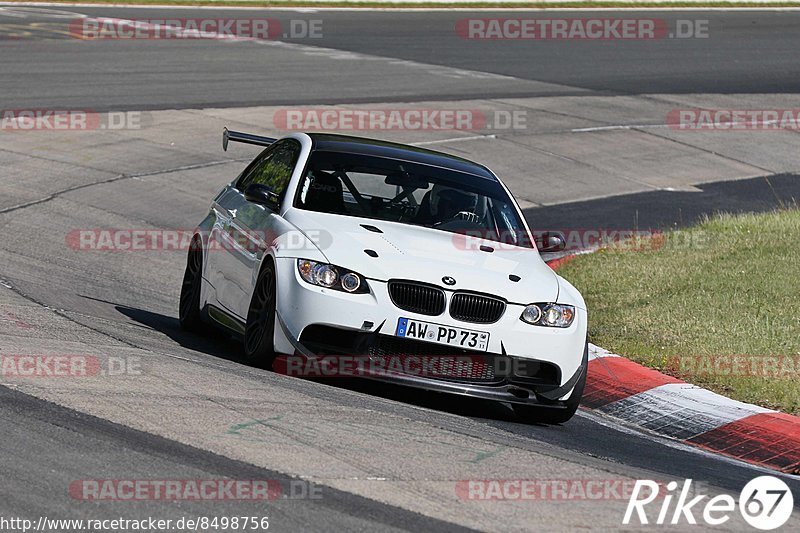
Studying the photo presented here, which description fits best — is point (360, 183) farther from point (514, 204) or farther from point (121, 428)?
point (121, 428)

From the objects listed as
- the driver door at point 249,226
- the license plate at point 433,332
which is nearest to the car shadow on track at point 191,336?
the driver door at point 249,226

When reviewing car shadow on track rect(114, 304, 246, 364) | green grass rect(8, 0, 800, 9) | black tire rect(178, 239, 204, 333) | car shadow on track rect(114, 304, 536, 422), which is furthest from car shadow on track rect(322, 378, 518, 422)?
green grass rect(8, 0, 800, 9)

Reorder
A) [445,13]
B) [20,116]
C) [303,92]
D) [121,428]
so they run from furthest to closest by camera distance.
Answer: [445,13], [303,92], [20,116], [121,428]

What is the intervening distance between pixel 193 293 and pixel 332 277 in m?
2.37

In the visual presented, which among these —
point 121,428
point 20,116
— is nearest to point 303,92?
point 20,116

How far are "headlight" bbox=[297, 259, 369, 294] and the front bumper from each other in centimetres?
4

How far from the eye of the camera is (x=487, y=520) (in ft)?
18.3

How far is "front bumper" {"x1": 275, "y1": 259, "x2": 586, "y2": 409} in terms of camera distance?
7.87 m

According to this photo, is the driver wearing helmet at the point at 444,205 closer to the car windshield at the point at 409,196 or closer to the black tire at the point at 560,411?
the car windshield at the point at 409,196

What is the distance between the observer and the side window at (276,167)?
31.1 ft

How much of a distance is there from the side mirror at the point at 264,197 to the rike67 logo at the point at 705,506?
352 centimetres

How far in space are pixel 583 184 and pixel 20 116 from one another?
7785mm

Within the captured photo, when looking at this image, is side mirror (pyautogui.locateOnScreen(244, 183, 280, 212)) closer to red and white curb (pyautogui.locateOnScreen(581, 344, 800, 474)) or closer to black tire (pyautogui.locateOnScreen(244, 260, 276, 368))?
black tire (pyautogui.locateOnScreen(244, 260, 276, 368))

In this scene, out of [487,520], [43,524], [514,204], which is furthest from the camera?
[514,204]
